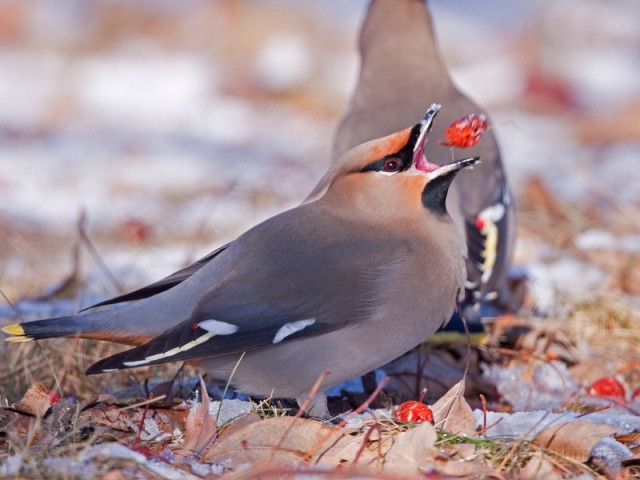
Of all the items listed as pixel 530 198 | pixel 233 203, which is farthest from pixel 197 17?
pixel 530 198

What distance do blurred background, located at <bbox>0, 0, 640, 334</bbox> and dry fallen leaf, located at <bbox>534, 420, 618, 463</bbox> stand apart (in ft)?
6.02

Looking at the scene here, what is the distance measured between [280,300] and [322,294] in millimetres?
124

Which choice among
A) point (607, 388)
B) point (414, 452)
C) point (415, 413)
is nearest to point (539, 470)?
point (414, 452)

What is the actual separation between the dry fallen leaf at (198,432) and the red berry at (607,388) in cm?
159

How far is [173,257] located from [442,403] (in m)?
3.15

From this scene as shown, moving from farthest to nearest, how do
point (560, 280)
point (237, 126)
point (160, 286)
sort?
point (237, 126)
point (560, 280)
point (160, 286)

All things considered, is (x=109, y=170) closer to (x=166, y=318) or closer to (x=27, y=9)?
(x=166, y=318)

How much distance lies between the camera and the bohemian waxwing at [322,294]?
324 centimetres

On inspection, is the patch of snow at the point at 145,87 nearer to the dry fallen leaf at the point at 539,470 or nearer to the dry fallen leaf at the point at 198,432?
the dry fallen leaf at the point at 198,432

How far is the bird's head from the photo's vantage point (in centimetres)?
341

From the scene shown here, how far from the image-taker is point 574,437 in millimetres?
2838

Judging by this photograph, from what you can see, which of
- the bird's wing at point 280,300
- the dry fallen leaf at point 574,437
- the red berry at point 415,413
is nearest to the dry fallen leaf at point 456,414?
the red berry at point 415,413

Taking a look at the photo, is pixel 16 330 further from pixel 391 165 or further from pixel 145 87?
pixel 145 87

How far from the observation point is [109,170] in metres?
8.96
